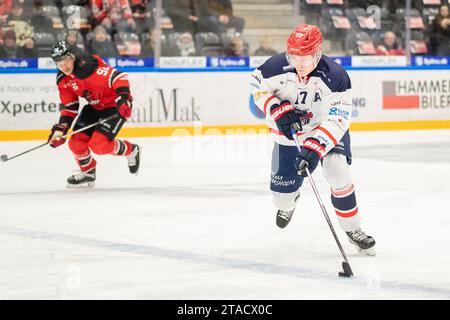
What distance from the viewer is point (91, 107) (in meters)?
9.30

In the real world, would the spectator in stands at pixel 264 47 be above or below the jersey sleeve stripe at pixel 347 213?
below

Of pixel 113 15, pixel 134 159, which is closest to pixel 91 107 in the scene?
pixel 134 159

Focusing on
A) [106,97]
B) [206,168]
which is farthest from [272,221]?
[206,168]

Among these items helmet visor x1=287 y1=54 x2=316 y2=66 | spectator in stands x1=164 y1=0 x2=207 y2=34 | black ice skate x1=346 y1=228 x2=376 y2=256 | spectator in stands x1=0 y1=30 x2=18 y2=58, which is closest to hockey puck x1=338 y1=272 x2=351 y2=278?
black ice skate x1=346 y1=228 x2=376 y2=256

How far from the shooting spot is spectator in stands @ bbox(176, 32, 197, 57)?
44.7 feet

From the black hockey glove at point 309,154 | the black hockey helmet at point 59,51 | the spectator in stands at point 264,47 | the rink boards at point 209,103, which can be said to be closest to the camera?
the black hockey glove at point 309,154

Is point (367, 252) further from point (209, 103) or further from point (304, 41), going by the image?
point (209, 103)

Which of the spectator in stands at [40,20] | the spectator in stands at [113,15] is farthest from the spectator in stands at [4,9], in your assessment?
the spectator in stands at [113,15]

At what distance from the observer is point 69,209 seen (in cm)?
774

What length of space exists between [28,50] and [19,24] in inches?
12.1

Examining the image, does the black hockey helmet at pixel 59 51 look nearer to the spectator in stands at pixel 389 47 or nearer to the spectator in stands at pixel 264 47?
the spectator in stands at pixel 264 47

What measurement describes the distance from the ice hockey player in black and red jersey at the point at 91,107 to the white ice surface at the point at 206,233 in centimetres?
27

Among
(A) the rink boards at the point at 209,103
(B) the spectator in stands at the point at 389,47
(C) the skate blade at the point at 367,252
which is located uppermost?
(C) the skate blade at the point at 367,252

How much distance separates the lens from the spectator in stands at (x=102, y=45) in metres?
13.1
